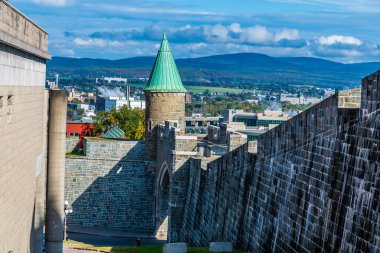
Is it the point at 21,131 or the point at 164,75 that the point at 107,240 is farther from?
the point at 21,131

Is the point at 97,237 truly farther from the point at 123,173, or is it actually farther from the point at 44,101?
the point at 44,101

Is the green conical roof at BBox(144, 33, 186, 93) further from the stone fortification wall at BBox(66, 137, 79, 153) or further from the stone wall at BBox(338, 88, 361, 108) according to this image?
the stone wall at BBox(338, 88, 361, 108)

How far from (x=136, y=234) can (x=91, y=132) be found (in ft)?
96.3

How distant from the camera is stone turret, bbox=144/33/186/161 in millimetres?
44906

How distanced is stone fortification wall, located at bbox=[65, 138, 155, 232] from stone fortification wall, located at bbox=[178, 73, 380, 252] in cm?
1680

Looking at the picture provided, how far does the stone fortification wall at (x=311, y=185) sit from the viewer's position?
16000 millimetres

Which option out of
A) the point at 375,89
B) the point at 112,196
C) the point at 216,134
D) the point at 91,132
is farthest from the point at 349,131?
the point at 91,132

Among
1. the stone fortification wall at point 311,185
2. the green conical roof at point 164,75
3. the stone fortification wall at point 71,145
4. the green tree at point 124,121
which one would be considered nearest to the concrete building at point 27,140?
the stone fortification wall at point 311,185

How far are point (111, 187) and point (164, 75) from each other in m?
5.88

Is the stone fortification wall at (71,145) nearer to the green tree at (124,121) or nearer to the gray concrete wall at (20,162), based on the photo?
the green tree at (124,121)

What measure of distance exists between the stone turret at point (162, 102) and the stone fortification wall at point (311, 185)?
15975 millimetres

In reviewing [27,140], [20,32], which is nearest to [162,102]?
[27,140]

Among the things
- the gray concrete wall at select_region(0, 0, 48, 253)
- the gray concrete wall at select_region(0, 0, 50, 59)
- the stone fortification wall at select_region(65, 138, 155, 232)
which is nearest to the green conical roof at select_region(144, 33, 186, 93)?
the stone fortification wall at select_region(65, 138, 155, 232)

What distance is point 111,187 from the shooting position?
45.7 meters
